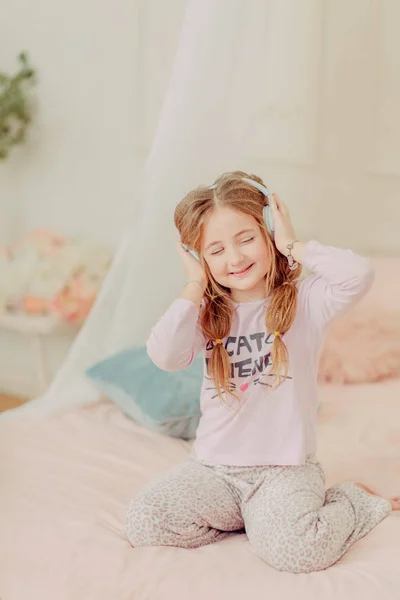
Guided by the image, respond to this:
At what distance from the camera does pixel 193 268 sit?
5.45ft

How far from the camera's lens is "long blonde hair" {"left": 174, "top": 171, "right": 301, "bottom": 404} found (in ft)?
5.29

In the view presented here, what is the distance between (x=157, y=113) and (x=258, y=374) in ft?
5.86

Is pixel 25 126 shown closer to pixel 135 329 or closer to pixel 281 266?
pixel 135 329

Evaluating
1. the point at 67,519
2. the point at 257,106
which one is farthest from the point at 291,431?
the point at 257,106

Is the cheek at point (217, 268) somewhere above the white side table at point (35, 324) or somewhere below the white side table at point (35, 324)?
above

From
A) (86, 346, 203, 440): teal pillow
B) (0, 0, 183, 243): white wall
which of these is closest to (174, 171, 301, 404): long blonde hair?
(86, 346, 203, 440): teal pillow

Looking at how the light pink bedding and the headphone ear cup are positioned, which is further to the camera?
the headphone ear cup

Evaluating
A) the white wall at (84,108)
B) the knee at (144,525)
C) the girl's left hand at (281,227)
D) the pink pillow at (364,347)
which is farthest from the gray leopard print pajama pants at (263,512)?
the white wall at (84,108)

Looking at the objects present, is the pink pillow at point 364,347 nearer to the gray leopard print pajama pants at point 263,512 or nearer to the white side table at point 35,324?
the gray leopard print pajama pants at point 263,512

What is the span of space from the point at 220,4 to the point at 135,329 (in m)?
0.94

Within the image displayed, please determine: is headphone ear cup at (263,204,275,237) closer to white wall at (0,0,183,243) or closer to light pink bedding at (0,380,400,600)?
light pink bedding at (0,380,400,600)

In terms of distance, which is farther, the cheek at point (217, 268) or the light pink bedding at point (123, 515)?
the cheek at point (217, 268)

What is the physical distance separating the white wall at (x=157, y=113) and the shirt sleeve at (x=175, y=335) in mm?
896

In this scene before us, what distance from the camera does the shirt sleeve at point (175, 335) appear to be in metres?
1.59
